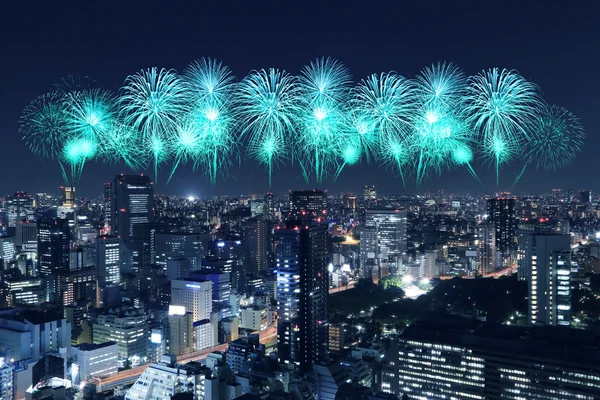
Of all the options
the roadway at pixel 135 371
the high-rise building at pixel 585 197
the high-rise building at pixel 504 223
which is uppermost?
the high-rise building at pixel 585 197

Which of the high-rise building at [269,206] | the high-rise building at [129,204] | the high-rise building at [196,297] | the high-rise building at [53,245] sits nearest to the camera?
the high-rise building at [196,297]

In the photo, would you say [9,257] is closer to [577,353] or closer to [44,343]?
[44,343]

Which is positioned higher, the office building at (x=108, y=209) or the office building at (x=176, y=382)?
the office building at (x=108, y=209)

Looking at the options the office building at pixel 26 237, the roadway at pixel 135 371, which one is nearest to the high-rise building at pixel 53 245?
the office building at pixel 26 237

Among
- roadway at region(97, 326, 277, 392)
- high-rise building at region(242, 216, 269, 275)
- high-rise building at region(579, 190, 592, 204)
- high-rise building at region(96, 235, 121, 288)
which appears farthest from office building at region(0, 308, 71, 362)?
high-rise building at region(579, 190, 592, 204)

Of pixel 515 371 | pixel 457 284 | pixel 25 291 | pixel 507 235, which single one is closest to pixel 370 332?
pixel 457 284

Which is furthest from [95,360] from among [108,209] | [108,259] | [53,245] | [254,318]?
[108,209]

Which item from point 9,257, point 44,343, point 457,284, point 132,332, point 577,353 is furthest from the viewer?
point 9,257

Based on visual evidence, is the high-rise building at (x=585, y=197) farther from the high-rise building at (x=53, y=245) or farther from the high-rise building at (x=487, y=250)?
the high-rise building at (x=53, y=245)
